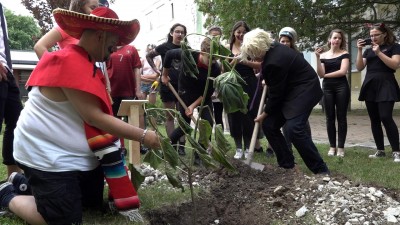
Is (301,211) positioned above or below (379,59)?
below

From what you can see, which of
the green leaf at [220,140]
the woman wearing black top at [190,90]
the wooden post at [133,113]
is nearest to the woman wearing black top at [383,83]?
the woman wearing black top at [190,90]

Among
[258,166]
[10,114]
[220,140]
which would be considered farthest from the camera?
[258,166]

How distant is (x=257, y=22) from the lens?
1100 centimetres

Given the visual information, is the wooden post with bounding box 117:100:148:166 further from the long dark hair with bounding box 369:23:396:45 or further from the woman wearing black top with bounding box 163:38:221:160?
the long dark hair with bounding box 369:23:396:45

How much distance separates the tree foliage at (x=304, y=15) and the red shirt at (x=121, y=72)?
5743 mm

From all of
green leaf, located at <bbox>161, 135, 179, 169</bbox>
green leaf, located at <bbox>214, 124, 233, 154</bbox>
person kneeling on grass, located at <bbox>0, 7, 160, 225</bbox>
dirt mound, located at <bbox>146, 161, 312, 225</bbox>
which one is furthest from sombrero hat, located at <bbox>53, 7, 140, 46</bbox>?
dirt mound, located at <bbox>146, 161, 312, 225</bbox>

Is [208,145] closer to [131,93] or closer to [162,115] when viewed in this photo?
[162,115]

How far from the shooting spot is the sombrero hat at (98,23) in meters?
2.59

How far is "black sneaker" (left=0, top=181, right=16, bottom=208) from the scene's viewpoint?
304 centimetres

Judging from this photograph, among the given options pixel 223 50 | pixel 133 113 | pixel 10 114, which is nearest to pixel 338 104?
pixel 133 113

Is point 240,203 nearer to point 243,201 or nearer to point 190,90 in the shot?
point 243,201

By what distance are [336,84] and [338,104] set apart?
10.6 inches

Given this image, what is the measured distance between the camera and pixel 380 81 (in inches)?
222

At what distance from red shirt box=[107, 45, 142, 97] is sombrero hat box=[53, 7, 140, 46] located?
2.99 metres
